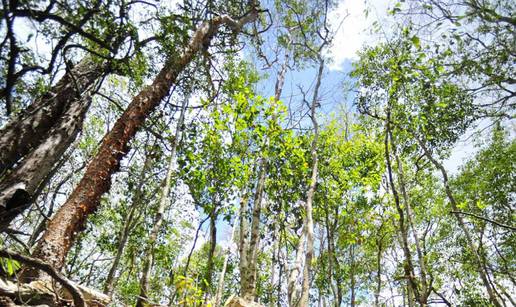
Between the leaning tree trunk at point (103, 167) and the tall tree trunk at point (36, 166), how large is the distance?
0.49m

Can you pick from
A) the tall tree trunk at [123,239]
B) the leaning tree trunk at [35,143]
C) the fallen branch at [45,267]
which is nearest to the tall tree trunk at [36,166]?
the leaning tree trunk at [35,143]

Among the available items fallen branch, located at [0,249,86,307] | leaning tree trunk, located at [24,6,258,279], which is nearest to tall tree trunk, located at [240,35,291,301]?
leaning tree trunk, located at [24,6,258,279]

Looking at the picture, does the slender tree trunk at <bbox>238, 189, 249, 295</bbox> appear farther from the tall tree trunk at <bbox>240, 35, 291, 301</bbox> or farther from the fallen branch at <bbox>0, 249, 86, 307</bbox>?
the fallen branch at <bbox>0, 249, 86, 307</bbox>

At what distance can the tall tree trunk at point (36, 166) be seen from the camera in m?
3.61

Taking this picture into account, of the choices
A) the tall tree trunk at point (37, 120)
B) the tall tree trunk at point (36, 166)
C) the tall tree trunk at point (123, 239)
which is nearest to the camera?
the tall tree trunk at point (36, 166)

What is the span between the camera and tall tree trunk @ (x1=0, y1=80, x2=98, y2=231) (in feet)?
11.8

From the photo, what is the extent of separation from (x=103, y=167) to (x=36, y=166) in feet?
2.77

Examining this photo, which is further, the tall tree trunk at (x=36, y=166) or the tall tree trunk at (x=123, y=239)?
the tall tree trunk at (x=123, y=239)

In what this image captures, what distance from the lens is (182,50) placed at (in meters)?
5.66

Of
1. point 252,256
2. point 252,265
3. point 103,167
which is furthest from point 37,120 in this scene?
point 252,265

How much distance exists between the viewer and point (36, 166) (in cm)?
443

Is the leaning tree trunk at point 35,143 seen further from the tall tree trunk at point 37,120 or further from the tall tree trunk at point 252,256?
the tall tree trunk at point 252,256

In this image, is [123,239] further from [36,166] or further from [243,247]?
[36,166]

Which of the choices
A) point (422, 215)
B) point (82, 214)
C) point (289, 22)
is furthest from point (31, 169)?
point (422, 215)
